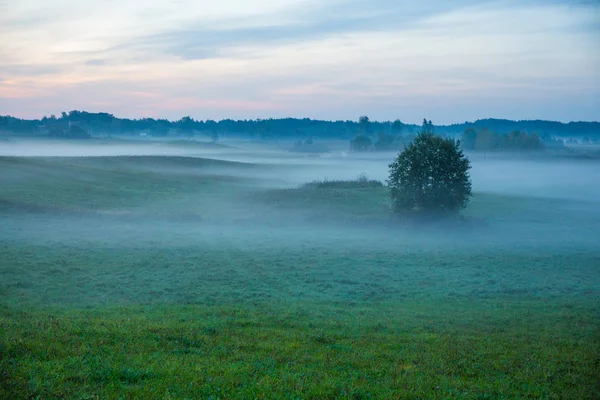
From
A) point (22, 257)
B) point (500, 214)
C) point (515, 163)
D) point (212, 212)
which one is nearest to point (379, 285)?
point (22, 257)

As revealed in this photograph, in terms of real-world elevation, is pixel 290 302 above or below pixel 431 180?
below

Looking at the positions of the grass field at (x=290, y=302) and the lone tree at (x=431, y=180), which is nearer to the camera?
the grass field at (x=290, y=302)

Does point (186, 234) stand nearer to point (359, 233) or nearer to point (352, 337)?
point (359, 233)

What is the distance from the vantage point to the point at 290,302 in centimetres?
2089

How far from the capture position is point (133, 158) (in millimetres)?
111625

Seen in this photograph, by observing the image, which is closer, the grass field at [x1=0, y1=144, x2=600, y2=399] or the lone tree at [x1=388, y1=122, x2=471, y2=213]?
the grass field at [x1=0, y1=144, x2=600, y2=399]

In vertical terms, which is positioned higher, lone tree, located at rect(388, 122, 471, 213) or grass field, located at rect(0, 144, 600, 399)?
lone tree, located at rect(388, 122, 471, 213)

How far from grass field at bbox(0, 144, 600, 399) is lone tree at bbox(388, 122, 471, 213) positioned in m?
2.06

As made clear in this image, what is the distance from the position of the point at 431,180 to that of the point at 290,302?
31375mm

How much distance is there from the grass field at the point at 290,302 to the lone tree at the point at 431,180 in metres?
2.06

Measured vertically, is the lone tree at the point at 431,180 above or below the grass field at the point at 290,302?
above

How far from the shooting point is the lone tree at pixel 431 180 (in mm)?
48781

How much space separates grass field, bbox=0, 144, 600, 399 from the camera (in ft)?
32.4

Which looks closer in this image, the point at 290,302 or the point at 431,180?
the point at 290,302
